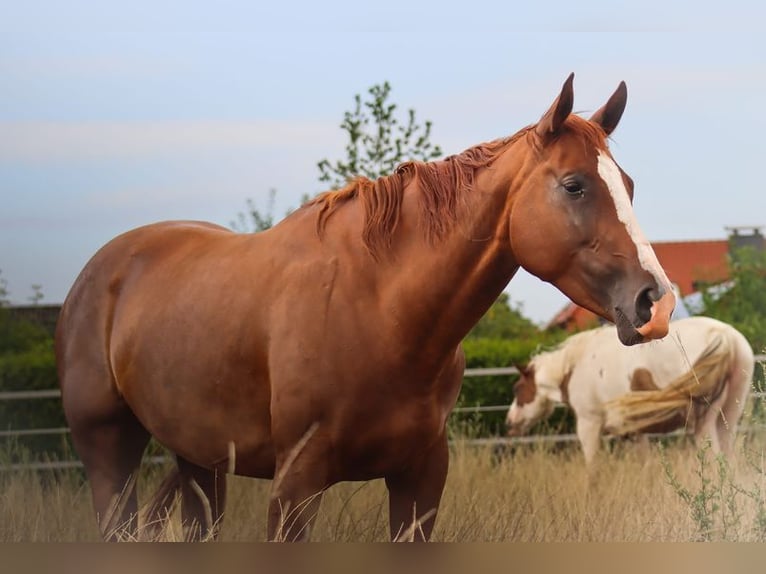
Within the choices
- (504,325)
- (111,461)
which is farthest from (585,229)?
(504,325)

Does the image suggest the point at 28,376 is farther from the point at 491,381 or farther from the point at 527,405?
the point at 527,405

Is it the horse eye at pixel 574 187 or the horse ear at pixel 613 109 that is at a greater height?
the horse ear at pixel 613 109

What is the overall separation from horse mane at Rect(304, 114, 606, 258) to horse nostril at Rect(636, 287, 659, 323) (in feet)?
2.30

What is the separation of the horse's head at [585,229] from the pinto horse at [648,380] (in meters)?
5.34

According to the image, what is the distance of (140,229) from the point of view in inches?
197

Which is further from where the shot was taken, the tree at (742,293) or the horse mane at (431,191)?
the tree at (742,293)

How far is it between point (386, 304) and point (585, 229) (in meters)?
0.77

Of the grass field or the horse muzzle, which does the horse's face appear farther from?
the horse muzzle

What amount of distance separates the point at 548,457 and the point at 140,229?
4.97 meters

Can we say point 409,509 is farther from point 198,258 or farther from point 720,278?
point 720,278

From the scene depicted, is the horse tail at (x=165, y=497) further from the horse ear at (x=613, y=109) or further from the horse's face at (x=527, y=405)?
the horse's face at (x=527, y=405)

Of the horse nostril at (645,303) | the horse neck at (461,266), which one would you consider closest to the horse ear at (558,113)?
the horse neck at (461,266)

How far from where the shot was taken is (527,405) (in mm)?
10016

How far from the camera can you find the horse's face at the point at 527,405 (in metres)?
9.95
